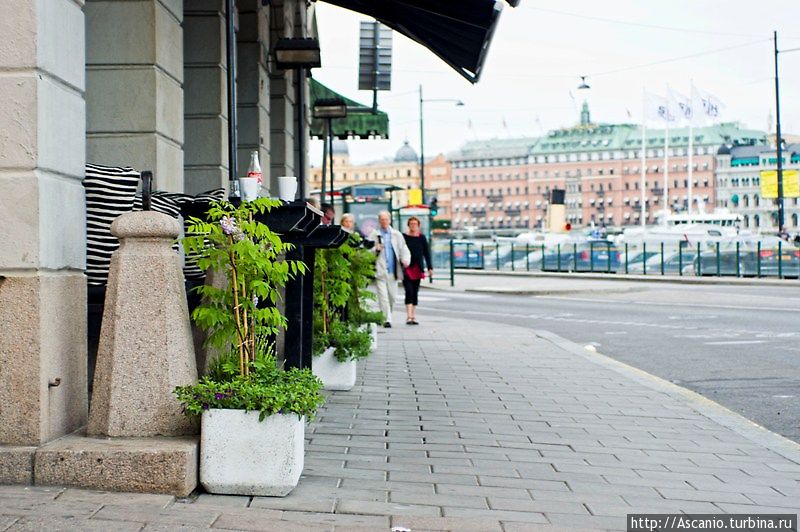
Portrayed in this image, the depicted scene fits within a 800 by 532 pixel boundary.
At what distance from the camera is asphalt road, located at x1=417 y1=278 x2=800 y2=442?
11.1 m

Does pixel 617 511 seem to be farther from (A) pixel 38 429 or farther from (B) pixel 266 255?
(A) pixel 38 429

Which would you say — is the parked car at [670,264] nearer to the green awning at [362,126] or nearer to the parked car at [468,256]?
the parked car at [468,256]

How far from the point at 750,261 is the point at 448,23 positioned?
3731 cm

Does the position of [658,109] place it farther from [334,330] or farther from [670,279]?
[334,330]

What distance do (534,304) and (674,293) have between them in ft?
19.7

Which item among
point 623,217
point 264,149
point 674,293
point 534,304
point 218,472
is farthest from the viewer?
point 623,217

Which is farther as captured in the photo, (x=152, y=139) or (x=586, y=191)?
(x=586, y=191)

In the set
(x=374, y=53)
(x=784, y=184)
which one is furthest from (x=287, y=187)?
(x=784, y=184)

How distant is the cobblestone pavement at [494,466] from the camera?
16.1 feet

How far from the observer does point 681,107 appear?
234 ft

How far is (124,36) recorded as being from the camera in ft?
28.6

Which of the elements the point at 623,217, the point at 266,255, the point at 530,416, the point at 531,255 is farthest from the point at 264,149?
the point at 623,217

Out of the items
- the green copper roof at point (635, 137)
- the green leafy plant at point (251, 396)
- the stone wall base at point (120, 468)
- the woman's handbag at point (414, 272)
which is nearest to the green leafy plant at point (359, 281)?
the green leafy plant at point (251, 396)

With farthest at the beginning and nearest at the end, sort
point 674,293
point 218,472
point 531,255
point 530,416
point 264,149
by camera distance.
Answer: point 531,255 < point 674,293 < point 264,149 < point 530,416 < point 218,472
